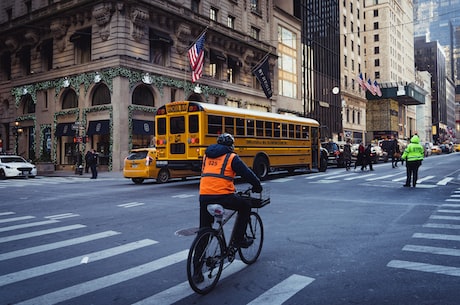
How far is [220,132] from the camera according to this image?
631 inches

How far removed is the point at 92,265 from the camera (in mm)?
5266

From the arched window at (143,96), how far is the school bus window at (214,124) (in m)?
15.5

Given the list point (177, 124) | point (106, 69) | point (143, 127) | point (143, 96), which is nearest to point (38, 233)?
point (177, 124)

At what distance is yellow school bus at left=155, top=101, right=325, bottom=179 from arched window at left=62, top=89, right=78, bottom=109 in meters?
18.0

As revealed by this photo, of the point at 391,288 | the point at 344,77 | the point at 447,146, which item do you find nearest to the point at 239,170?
the point at 391,288

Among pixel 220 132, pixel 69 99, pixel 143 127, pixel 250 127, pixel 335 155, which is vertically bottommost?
pixel 335 155

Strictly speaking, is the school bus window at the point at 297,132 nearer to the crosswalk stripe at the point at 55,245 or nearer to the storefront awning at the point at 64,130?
the crosswalk stripe at the point at 55,245

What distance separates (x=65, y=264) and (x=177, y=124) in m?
11.0

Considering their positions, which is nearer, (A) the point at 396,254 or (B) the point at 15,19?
(A) the point at 396,254

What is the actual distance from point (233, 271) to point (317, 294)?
126cm

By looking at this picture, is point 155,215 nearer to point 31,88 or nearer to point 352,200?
point 352,200

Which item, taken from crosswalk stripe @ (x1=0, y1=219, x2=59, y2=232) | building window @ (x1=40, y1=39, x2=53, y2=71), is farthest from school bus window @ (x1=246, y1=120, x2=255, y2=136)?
building window @ (x1=40, y1=39, x2=53, y2=71)

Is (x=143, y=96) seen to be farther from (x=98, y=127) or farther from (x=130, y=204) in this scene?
(x=130, y=204)

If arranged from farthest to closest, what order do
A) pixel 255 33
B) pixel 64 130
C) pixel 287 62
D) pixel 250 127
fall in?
pixel 287 62 < pixel 255 33 < pixel 64 130 < pixel 250 127
